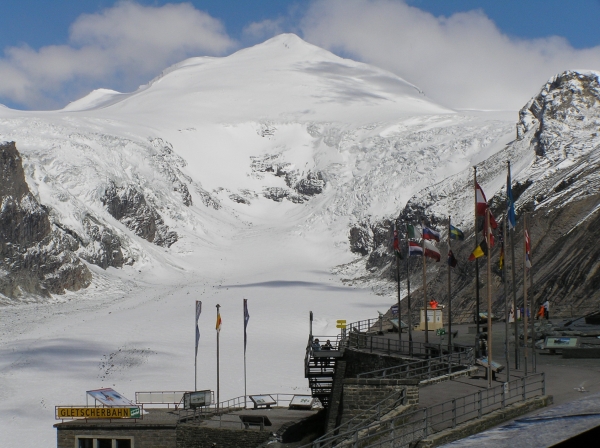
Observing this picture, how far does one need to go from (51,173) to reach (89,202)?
24.0 feet

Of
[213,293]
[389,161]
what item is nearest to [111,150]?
[389,161]

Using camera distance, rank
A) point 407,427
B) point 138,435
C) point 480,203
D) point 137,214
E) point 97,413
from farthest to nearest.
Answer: point 137,214, point 97,413, point 138,435, point 480,203, point 407,427

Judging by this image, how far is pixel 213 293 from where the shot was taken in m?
104

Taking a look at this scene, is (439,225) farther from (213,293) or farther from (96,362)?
(96,362)

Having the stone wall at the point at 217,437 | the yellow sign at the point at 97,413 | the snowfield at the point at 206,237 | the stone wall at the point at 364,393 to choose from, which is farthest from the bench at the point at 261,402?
the stone wall at the point at 364,393

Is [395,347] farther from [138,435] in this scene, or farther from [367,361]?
[138,435]

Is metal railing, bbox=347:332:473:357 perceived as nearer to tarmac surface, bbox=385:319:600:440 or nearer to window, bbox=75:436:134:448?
tarmac surface, bbox=385:319:600:440

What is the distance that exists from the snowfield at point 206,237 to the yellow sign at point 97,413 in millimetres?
9065

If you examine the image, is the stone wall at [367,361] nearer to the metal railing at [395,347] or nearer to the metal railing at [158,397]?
the metal railing at [395,347]

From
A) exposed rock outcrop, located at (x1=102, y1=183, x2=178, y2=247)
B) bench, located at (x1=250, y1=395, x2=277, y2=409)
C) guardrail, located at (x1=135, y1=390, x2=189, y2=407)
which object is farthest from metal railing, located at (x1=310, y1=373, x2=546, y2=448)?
exposed rock outcrop, located at (x1=102, y1=183, x2=178, y2=247)

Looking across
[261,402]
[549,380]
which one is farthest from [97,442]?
[549,380]

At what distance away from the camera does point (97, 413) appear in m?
31.0

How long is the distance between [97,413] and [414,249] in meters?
12.6

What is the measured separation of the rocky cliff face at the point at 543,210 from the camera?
58.6m
